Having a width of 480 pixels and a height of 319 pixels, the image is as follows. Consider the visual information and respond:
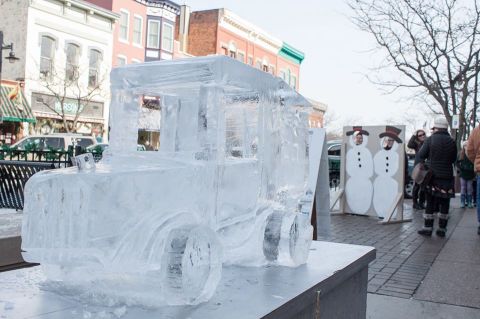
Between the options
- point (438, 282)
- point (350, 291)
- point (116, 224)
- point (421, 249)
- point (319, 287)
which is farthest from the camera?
point (421, 249)

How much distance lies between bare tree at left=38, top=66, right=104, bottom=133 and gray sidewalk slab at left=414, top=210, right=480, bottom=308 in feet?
66.7

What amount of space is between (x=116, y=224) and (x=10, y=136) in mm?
23175

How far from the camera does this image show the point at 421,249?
279 inches

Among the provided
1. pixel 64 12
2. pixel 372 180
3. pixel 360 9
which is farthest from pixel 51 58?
pixel 372 180

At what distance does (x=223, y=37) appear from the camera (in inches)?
1416

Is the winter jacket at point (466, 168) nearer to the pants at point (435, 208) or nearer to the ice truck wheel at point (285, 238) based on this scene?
the pants at point (435, 208)

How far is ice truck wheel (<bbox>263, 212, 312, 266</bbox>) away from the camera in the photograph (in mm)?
2258

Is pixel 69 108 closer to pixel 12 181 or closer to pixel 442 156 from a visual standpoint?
pixel 442 156

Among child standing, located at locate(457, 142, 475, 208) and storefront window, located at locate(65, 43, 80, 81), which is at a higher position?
storefront window, located at locate(65, 43, 80, 81)

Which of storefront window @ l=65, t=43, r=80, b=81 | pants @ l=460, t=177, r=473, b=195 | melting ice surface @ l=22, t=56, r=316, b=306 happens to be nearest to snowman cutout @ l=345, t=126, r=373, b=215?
pants @ l=460, t=177, r=473, b=195

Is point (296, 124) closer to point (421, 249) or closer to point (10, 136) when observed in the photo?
point (421, 249)

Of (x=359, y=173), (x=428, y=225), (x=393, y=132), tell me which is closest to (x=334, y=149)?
(x=359, y=173)

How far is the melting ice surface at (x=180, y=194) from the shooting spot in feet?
5.32

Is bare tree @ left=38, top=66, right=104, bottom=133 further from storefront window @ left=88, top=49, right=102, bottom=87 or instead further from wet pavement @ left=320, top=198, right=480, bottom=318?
wet pavement @ left=320, top=198, right=480, bottom=318
